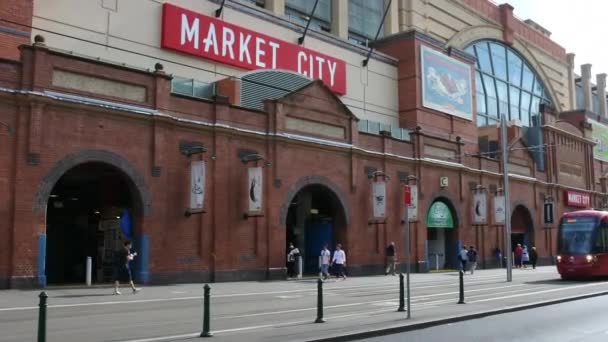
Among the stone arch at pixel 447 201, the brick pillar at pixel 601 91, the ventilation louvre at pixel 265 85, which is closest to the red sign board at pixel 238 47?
the ventilation louvre at pixel 265 85

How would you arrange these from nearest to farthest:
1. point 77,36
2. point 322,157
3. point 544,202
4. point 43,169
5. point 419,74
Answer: point 43,169 < point 77,36 < point 322,157 < point 419,74 < point 544,202

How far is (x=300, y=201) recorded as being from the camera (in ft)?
104

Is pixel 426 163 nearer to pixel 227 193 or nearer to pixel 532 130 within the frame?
pixel 227 193

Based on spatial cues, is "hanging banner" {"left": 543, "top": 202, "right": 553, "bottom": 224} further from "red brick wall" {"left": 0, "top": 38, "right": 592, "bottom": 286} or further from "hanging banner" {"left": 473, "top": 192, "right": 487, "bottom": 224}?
"red brick wall" {"left": 0, "top": 38, "right": 592, "bottom": 286}

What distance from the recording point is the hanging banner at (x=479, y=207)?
133 ft

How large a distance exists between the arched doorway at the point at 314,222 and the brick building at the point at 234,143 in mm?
107

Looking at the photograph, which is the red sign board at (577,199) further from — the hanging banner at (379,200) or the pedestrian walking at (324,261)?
the pedestrian walking at (324,261)

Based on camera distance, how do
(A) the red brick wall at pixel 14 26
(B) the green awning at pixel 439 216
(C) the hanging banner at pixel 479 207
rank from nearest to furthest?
(A) the red brick wall at pixel 14 26, (B) the green awning at pixel 439 216, (C) the hanging banner at pixel 479 207

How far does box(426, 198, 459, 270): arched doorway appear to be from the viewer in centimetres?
3847

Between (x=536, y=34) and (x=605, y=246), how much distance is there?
136ft

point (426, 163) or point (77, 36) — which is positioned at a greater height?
point (77, 36)

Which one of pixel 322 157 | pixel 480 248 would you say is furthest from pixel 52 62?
pixel 480 248

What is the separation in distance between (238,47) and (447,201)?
16580 millimetres

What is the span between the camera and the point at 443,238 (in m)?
40.0
